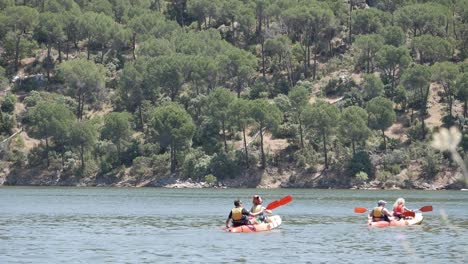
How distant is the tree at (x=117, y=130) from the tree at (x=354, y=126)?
29.5 metres

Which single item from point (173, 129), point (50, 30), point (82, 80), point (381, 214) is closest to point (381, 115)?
point (173, 129)

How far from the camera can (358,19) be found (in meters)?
169

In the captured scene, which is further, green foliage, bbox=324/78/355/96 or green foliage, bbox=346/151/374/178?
green foliage, bbox=324/78/355/96

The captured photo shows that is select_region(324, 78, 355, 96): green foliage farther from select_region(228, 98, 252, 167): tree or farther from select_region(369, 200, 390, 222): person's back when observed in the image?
select_region(369, 200, 390, 222): person's back

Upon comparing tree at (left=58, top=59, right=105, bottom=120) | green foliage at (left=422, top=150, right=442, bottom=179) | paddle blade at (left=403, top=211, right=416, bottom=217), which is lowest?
paddle blade at (left=403, top=211, right=416, bottom=217)

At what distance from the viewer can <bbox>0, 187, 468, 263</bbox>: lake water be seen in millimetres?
41656

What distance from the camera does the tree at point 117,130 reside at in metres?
139

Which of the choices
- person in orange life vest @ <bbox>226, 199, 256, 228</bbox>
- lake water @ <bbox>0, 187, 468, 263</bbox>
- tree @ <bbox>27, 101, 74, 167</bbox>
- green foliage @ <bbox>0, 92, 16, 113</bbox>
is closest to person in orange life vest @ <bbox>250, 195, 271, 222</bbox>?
lake water @ <bbox>0, 187, 468, 263</bbox>

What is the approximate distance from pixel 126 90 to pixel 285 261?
11472 cm

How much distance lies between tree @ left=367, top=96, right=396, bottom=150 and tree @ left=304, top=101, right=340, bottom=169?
4.48 m

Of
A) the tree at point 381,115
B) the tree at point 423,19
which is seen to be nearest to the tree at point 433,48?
the tree at point 423,19

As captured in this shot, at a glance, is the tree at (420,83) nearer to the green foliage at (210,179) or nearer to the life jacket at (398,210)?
the green foliage at (210,179)

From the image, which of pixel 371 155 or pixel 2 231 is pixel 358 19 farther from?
pixel 2 231

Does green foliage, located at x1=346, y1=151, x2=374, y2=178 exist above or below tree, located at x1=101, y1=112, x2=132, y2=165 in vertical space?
below
